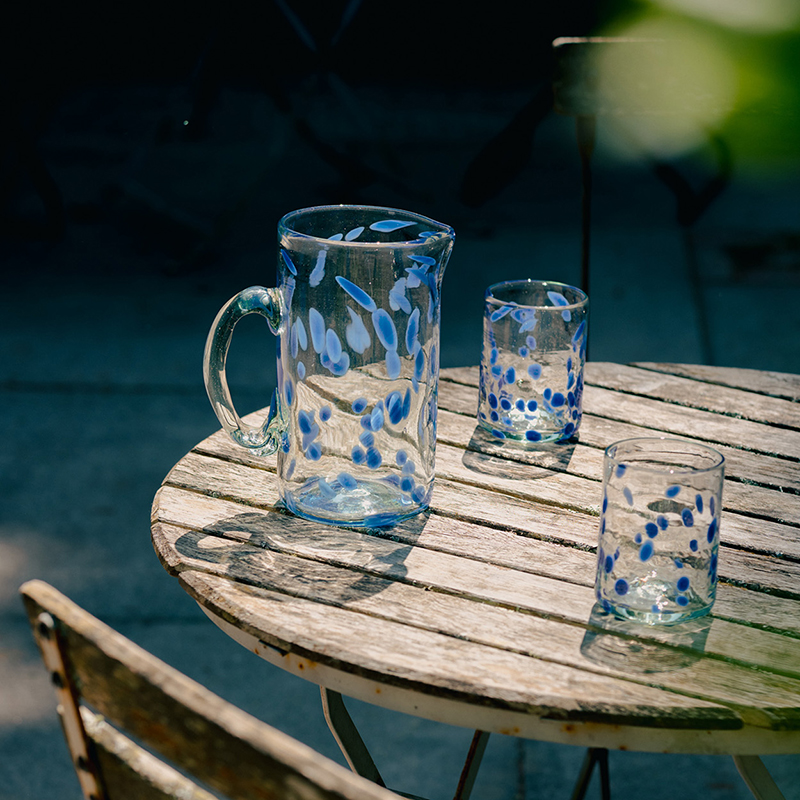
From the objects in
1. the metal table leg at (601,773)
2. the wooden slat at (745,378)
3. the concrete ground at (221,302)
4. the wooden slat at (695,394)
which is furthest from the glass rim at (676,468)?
the concrete ground at (221,302)

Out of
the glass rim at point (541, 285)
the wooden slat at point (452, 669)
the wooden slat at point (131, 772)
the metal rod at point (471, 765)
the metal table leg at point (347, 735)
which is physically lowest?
the metal rod at point (471, 765)

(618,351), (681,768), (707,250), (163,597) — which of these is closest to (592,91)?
(681,768)

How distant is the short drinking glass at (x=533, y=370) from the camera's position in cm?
128

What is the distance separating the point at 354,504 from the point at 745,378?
28.7 inches

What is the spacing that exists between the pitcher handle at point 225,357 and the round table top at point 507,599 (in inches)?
2.6

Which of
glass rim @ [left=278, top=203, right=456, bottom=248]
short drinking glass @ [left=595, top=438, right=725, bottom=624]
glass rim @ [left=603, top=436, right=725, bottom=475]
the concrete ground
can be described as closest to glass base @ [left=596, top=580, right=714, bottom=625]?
short drinking glass @ [left=595, top=438, right=725, bottom=624]

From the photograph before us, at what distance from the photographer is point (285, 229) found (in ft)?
3.30

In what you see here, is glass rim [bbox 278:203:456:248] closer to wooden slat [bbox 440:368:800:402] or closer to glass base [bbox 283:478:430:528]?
glass base [bbox 283:478:430:528]

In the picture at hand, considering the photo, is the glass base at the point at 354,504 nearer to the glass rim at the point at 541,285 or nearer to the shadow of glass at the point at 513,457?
the shadow of glass at the point at 513,457

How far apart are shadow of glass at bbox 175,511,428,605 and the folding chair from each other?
1.00 ft

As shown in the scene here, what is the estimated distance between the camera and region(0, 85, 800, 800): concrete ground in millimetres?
2092

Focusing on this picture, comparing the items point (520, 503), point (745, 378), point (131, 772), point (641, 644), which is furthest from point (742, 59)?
point (131, 772)

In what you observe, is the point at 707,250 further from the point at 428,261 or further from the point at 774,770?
the point at 428,261

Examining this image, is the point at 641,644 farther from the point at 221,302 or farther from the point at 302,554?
the point at 221,302
